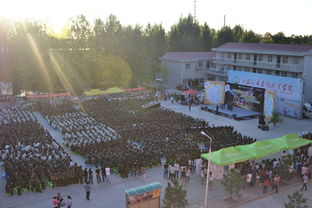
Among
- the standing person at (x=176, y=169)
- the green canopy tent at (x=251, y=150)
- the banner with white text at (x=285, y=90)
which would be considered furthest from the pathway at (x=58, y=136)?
the banner with white text at (x=285, y=90)

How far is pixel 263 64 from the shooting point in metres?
41.7

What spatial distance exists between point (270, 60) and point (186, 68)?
14263 millimetres

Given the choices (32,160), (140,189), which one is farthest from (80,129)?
(140,189)

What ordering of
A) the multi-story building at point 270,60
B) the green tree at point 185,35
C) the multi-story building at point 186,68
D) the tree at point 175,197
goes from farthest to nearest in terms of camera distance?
the green tree at point 185,35
the multi-story building at point 186,68
the multi-story building at point 270,60
the tree at point 175,197

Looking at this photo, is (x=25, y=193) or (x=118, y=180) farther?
(x=118, y=180)

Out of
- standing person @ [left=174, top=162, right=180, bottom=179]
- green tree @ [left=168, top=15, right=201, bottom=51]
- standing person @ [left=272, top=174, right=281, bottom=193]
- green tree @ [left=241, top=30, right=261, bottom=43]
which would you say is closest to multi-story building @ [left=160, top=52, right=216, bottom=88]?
green tree @ [left=168, top=15, right=201, bottom=51]

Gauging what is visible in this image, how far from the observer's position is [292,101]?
31.7 meters

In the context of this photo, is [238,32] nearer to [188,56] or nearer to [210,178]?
[188,56]

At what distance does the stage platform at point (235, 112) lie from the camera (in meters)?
32.0

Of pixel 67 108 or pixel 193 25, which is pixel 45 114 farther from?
pixel 193 25

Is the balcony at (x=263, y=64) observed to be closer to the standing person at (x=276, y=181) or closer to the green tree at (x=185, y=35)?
the green tree at (x=185, y=35)

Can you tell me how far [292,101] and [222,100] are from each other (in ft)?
26.2

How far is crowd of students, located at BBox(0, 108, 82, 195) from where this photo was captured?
1605 centimetres

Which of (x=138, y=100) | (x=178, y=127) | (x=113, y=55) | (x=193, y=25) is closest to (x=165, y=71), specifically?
(x=113, y=55)
